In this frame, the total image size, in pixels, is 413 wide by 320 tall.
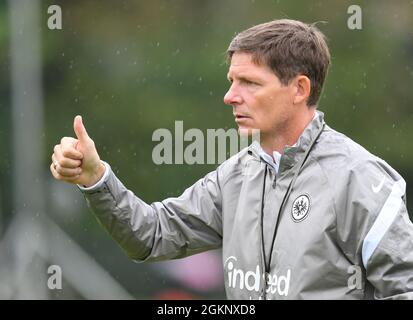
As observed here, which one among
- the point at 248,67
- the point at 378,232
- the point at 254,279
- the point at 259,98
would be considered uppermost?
the point at 248,67

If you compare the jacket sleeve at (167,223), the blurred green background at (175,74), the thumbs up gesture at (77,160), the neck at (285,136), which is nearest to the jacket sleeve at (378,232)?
the neck at (285,136)

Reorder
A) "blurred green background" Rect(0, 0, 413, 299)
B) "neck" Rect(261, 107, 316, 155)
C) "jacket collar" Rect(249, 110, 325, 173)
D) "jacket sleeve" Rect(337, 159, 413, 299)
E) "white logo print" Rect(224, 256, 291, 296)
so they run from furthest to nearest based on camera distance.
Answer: "blurred green background" Rect(0, 0, 413, 299)
"neck" Rect(261, 107, 316, 155)
"jacket collar" Rect(249, 110, 325, 173)
"white logo print" Rect(224, 256, 291, 296)
"jacket sleeve" Rect(337, 159, 413, 299)

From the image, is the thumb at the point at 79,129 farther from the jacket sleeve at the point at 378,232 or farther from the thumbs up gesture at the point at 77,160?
the jacket sleeve at the point at 378,232

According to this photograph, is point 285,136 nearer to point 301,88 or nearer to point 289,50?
point 301,88

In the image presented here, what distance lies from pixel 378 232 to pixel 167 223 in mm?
843

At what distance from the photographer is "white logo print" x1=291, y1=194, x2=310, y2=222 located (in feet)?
10.6

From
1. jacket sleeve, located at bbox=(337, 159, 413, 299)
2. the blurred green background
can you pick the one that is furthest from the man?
the blurred green background

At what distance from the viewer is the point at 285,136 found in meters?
3.48

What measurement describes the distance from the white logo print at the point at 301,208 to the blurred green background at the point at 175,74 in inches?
179

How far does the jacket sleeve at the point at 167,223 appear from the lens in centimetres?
350

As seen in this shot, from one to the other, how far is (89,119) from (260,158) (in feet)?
15.9

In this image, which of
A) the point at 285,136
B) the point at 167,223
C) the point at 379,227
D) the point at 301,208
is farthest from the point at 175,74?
the point at 379,227

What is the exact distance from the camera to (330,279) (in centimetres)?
315

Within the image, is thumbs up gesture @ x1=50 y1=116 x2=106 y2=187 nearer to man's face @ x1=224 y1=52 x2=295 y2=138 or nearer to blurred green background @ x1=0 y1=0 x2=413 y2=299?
man's face @ x1=224 y1=52 x2=295 y2=138
